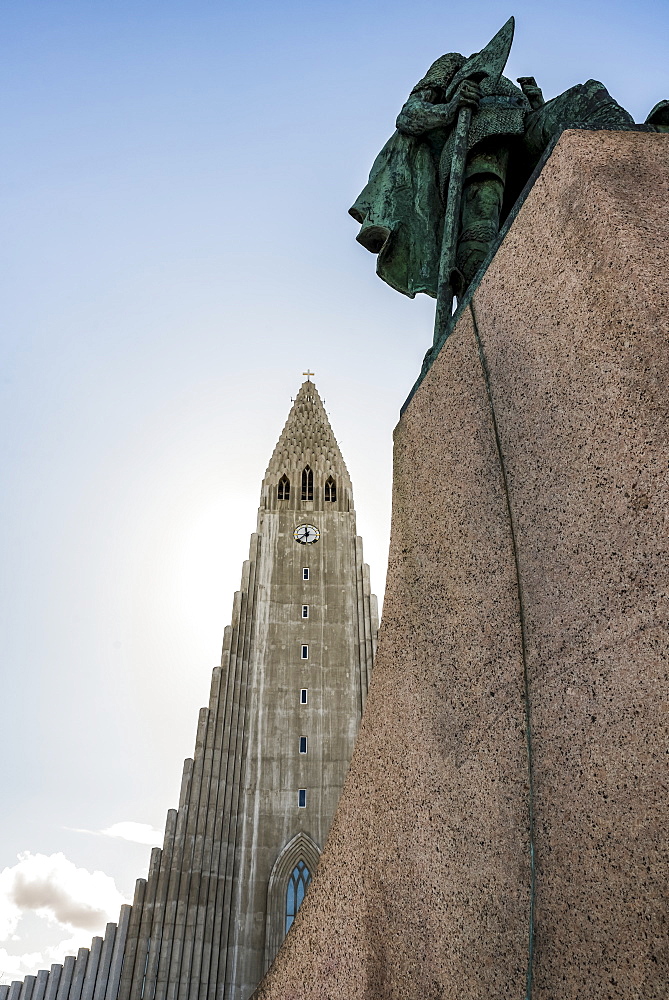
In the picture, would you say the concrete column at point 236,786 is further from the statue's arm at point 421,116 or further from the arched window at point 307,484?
the statue's arm at point 421,116

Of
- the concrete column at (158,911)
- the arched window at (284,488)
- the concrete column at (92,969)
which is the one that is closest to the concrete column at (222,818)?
the concrete column at (158,911)

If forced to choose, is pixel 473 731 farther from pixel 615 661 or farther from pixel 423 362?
pixel 423 362

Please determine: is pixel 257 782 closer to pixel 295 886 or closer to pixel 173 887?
pixel 295 886

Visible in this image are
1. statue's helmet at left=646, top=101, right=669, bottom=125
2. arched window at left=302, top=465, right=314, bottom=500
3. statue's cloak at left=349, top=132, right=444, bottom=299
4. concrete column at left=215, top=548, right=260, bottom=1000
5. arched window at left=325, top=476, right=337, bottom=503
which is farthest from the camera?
arched window at left=302, top=465, right=314, bottom=500

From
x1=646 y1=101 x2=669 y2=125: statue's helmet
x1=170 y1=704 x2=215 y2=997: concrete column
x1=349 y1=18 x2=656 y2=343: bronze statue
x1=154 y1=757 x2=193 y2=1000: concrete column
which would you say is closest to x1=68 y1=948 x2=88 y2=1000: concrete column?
x1=154 y1=757 x2=193 y2=1000: concrete column

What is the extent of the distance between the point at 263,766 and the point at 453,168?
25.1m

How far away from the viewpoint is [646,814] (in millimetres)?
1737

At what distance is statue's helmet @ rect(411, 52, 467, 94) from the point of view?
3881mm

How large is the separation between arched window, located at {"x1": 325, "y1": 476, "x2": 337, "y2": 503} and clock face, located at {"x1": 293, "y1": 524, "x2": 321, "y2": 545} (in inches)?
79.7

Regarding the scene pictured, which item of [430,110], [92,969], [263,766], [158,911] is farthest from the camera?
[263,766]

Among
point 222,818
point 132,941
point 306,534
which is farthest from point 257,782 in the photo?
point 306,534

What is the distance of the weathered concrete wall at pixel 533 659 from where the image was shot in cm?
184

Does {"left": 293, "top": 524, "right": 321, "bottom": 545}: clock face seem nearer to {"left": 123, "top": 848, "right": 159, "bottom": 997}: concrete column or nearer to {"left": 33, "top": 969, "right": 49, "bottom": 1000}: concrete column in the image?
{"left": 123, "top": 848, "right": 159, "bottom": 997}: concrete column

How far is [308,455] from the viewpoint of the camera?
121 feet
